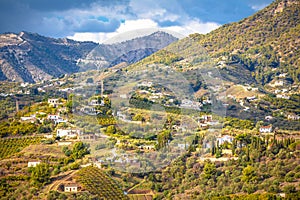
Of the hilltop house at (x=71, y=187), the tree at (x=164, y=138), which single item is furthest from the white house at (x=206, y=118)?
the hilltop house at (x=71, y=187)

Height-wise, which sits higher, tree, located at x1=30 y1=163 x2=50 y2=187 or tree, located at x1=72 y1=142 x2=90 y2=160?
tree, located at x1=72 y1=142 x2=90 y2=160

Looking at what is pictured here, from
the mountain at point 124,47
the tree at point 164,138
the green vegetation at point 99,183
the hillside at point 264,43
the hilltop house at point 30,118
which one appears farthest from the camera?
the hillside at point 264,43

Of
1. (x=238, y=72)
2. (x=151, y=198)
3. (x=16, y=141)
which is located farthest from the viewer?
(x=238, y=72)

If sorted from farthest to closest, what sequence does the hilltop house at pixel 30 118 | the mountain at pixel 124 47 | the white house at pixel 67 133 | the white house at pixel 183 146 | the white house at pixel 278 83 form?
1. the white house at pixel 278 83
2. the hilltop house at pixel 30 118
3. the white house at pixel 67 133
4. the white house at pixel 183 146
5. the mountain at pixel 124 47

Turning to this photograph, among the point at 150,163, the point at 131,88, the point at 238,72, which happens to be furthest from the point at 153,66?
the point at 238,72

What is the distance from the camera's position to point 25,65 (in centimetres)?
7725

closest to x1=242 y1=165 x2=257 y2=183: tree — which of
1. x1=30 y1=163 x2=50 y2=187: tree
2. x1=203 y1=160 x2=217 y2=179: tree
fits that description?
x1=203 y1=160 x2=217 y2=179: tree

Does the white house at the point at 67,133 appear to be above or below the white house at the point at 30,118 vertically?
below

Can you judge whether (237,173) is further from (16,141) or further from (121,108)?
(16,141)

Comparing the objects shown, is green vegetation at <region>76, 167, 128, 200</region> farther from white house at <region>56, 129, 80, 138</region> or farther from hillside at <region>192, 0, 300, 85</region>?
hillside at <region>192, 0, 300, 85</region>

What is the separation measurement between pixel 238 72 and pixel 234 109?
11059 mm

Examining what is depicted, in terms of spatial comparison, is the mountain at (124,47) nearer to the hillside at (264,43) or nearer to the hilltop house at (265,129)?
the hilltop house at (265,129)

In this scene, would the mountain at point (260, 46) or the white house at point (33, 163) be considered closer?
the white house at point (33, 163)

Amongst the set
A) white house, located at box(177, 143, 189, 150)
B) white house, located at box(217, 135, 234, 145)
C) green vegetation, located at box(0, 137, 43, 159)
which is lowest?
green vegetation, located at box(0, 137, 43, 159)
